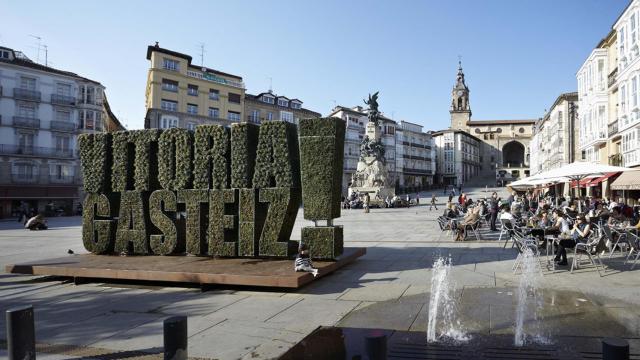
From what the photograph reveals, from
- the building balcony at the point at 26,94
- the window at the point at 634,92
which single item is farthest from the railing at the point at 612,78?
the building balcony at the point at 26,94

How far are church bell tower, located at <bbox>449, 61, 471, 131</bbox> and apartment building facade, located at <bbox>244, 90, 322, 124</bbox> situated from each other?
5580 centimetres

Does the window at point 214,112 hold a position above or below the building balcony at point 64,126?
above

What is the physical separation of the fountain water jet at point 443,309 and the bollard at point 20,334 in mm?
4798

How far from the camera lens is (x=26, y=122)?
48.2 meters

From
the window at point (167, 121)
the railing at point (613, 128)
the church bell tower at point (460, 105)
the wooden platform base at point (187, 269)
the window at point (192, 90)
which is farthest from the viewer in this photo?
the church bell tower at point (460, 105)

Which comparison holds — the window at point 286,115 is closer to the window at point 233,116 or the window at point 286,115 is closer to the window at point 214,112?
the window at point 233,116

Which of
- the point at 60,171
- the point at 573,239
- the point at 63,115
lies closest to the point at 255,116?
the point at 63,115

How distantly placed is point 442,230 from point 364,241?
14.3 feet

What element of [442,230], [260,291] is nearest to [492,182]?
[442,230]

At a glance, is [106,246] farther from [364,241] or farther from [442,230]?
[442,230]

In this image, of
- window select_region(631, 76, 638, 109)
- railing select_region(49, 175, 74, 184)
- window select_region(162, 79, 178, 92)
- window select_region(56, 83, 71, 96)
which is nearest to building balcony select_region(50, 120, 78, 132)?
window select_region(56, 83, 71, 96)

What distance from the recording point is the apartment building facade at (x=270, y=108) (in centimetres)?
6819

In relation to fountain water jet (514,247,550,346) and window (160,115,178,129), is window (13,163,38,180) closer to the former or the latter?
window (160,115,178,129)

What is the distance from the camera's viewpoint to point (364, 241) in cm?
1662
